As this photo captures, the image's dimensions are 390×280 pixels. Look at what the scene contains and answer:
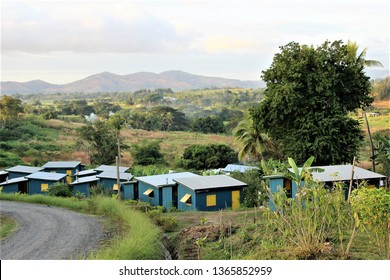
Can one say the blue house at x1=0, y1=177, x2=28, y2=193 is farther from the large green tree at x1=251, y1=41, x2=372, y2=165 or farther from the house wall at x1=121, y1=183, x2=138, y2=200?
the large green tree at x1=251, y1=41, x2=372, y2=165

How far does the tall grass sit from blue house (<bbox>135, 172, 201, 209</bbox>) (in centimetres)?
349

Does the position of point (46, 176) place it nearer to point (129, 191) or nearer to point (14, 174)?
point (14, 174)

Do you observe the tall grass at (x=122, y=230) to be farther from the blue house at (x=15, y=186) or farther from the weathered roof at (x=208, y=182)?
the blue house at (x=15, y=186)

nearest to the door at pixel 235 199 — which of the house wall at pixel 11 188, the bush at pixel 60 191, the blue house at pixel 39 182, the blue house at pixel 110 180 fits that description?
the blue house at pixel 110 180

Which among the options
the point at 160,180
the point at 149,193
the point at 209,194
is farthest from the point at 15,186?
the point at 209,194

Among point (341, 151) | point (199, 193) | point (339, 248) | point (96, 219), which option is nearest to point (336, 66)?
point (341, 151)

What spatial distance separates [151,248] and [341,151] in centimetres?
1069

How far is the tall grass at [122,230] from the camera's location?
703 cm

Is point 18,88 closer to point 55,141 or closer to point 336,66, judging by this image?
point 55,141

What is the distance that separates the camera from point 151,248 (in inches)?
300

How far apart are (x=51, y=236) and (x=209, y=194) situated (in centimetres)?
646

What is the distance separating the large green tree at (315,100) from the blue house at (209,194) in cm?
264

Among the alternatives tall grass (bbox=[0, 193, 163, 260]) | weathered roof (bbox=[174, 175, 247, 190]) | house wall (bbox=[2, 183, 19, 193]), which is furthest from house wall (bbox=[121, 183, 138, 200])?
house wall (bbox=[2, 183, 19, 193])

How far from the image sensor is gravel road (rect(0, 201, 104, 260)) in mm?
8117
